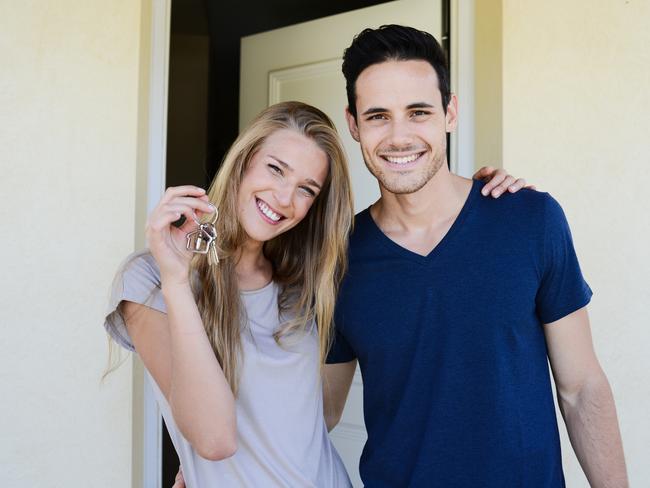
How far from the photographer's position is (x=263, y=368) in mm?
1338

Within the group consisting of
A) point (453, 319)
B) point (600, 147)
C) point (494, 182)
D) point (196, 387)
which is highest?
point (600, 147)

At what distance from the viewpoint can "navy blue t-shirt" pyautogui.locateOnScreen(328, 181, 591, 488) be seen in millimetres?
1313

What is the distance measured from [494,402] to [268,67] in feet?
7.01

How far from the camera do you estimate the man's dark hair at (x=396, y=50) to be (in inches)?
59.1

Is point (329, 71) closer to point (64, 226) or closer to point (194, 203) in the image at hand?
point (64, 226)

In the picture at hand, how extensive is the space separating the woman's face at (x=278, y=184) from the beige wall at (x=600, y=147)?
37.8 inches

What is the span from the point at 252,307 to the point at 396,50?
750mm

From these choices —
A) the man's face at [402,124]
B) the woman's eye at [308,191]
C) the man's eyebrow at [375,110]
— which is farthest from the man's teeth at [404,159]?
the woman's eye at [308,191]

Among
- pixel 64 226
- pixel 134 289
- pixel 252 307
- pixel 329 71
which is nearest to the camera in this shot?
pixel 134 289

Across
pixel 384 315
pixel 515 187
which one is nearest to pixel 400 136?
pixel 515 187

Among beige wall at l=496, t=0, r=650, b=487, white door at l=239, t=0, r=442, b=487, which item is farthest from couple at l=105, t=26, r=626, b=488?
white door at l=239, t=0, r=442, b=487

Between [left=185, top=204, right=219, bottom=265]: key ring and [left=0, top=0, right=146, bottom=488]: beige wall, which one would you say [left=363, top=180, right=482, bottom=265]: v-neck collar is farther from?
[left=0, top=0, right=146, bottom=488]: beige wall

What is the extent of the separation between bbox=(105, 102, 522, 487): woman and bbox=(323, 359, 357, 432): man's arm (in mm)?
188

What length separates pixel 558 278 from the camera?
53.3 inches
